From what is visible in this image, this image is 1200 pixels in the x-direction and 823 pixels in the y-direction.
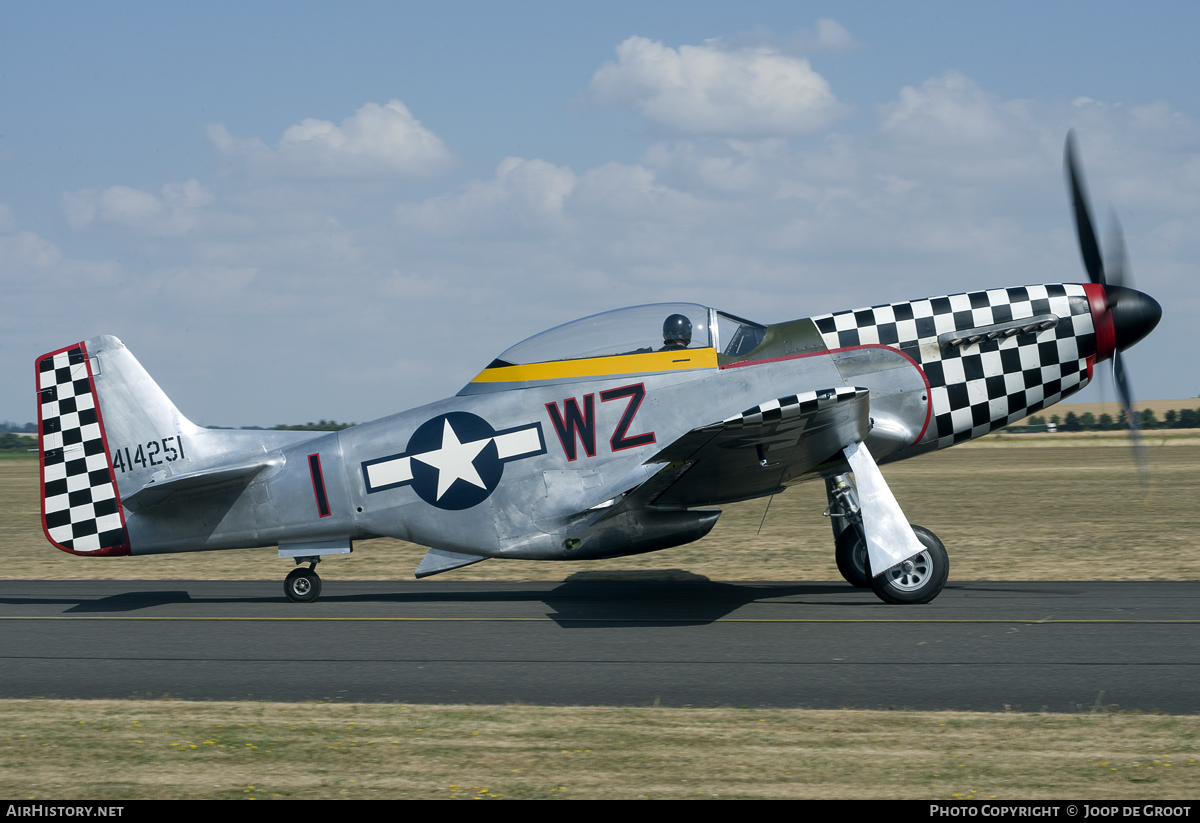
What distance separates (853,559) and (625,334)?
333cm

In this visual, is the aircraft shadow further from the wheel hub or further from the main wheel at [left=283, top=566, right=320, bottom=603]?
the wheel hub

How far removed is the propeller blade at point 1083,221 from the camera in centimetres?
1030

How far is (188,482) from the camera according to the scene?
990 centimetres

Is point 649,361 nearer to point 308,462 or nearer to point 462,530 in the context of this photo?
point 462,530

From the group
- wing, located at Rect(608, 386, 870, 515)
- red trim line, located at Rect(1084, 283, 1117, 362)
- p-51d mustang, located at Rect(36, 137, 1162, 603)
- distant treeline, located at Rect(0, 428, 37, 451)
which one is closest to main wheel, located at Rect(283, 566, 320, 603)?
p-51d mustang, located at Rect(36, 137, 1162, 603)

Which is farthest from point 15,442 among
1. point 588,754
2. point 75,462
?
point 588,754

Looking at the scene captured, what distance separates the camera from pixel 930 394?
9.59 meters

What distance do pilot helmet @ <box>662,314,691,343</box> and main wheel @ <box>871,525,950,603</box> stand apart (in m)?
2.79

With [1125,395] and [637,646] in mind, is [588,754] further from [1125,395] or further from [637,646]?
[1125,395]

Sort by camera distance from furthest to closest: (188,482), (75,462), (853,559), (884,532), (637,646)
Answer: (853,559)
(75,462)
(188,482)
(884,532)
(637,646)

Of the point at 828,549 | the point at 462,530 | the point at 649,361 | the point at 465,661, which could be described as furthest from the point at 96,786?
the point at 828,549

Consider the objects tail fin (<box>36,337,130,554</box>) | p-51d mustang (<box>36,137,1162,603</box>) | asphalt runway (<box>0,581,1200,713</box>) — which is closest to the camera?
asphalt runway (<box>0,581,1200,713</box>)

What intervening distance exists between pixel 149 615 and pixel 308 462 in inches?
83.6

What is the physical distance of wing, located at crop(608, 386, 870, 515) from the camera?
791 centimetres
